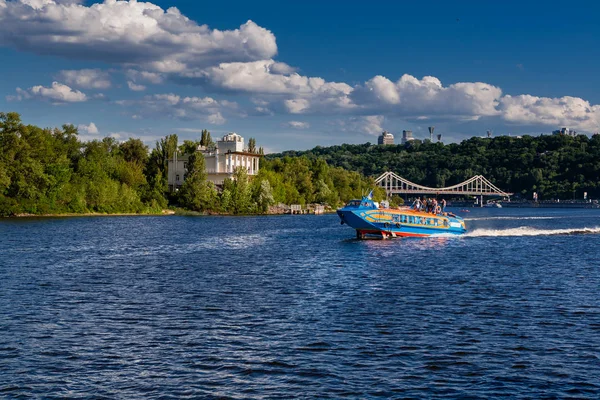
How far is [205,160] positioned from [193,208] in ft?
47.2

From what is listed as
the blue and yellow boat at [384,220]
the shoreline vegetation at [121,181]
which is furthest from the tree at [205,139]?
the blue and yellow boat at [384,220]

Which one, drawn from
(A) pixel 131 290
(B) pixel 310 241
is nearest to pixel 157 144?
(B) pixel 310 241

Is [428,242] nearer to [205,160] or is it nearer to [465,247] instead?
[465,247]

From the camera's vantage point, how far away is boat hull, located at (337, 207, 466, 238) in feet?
233

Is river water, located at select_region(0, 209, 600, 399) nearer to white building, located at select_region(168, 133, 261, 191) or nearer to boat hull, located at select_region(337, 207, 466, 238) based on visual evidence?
boat hull, located at select_region(337, 207, 466, 238)

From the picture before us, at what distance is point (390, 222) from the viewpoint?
236 feet

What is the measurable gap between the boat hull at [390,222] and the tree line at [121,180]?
5800 centimetres

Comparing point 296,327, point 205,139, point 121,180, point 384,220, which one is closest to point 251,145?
point 205,139

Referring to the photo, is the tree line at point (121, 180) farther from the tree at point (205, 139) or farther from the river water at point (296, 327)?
the river water at point (296, 327)

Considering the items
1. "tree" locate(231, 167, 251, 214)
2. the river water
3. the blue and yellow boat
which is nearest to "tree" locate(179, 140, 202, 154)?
"tree" locate(231, 167, 251, 214)

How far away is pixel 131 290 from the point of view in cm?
3516

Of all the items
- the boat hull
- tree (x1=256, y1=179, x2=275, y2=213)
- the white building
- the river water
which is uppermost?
the white building

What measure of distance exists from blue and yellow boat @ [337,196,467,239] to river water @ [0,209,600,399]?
1822 cm

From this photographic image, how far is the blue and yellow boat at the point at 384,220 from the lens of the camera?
7094cm
